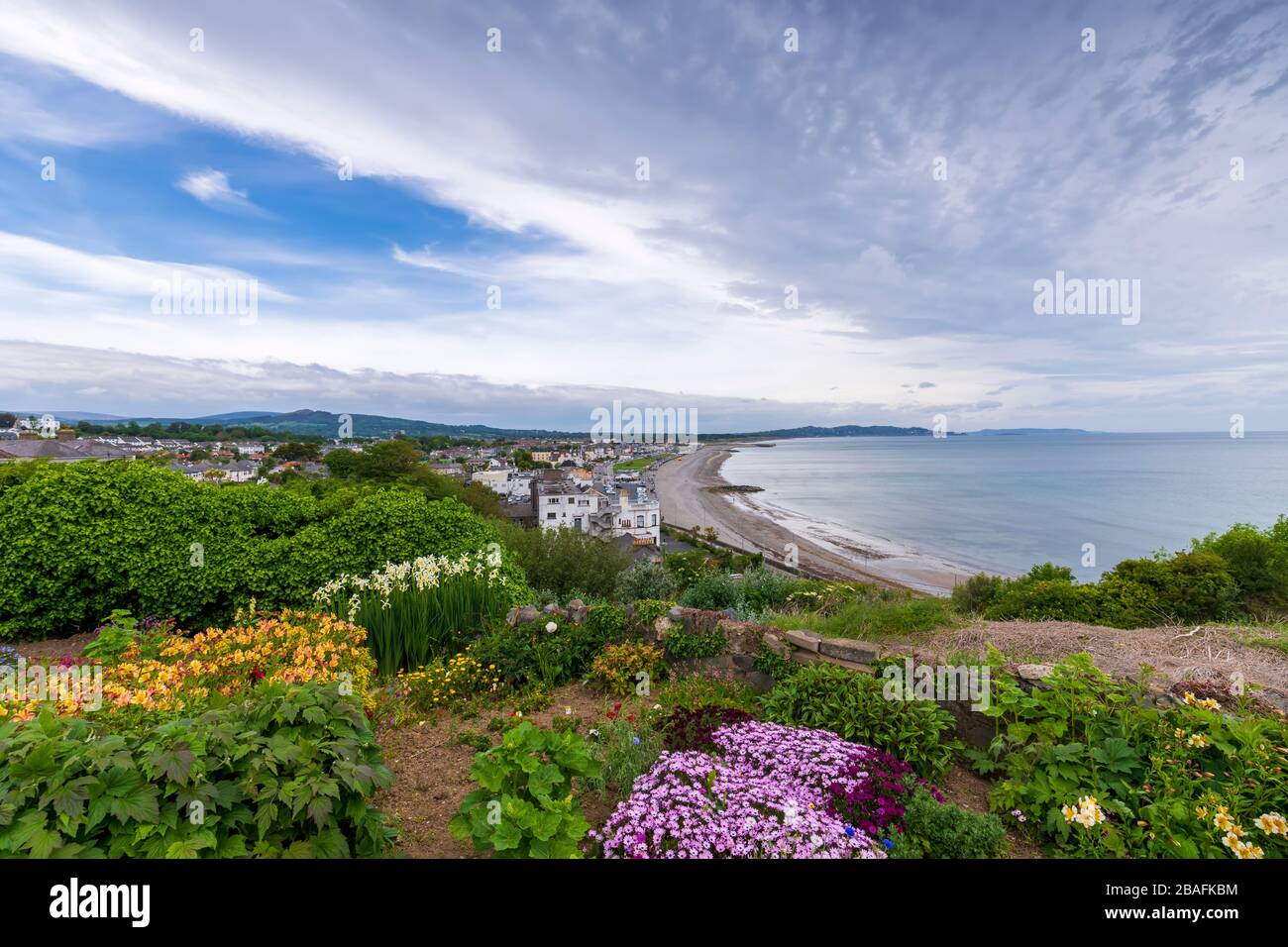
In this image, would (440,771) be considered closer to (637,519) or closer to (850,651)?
(850,651)

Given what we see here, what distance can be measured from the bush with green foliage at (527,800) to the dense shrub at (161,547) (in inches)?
203

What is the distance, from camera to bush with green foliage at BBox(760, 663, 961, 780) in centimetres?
392

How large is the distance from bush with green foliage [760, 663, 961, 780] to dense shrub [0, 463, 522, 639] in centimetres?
510

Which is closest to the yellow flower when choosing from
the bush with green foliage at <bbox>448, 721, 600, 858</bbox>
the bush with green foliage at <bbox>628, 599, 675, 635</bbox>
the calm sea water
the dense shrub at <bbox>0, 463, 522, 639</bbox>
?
the bush with green foliage at <bbox>448, 721, 600, 858</bbox>

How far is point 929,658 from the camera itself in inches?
204

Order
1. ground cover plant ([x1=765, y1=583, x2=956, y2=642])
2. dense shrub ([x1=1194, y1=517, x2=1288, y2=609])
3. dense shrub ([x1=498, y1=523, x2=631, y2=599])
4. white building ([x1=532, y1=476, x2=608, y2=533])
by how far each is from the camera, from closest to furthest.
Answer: ground cover plant ([x1=765, y1=583, x2=956, y2=642])
dense shrub ([x1=1194, y1=517, x2=1288, y2=609])
dense shrub ([x1=498, y1=523, x2=631, y2=599])
white building ([x1=532, y1=476, x2=608, y2=533])

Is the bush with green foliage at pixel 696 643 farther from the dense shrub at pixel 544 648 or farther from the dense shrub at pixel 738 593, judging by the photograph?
the dense shrub at pixel 738 593

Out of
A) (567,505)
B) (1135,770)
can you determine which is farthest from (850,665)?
(567,505)

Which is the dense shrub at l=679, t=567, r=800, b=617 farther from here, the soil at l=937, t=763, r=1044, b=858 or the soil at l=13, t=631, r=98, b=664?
the soil at l=13, t=631, r=98, b=664

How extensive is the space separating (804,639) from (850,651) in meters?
0.42

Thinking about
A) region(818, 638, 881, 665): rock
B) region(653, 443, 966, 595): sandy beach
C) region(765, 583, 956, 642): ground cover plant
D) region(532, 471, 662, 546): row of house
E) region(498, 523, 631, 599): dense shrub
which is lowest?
region(653, 443, 966, 595): sandy beach

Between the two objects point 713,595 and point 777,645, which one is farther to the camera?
point 713,595

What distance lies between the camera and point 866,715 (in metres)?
4.12
